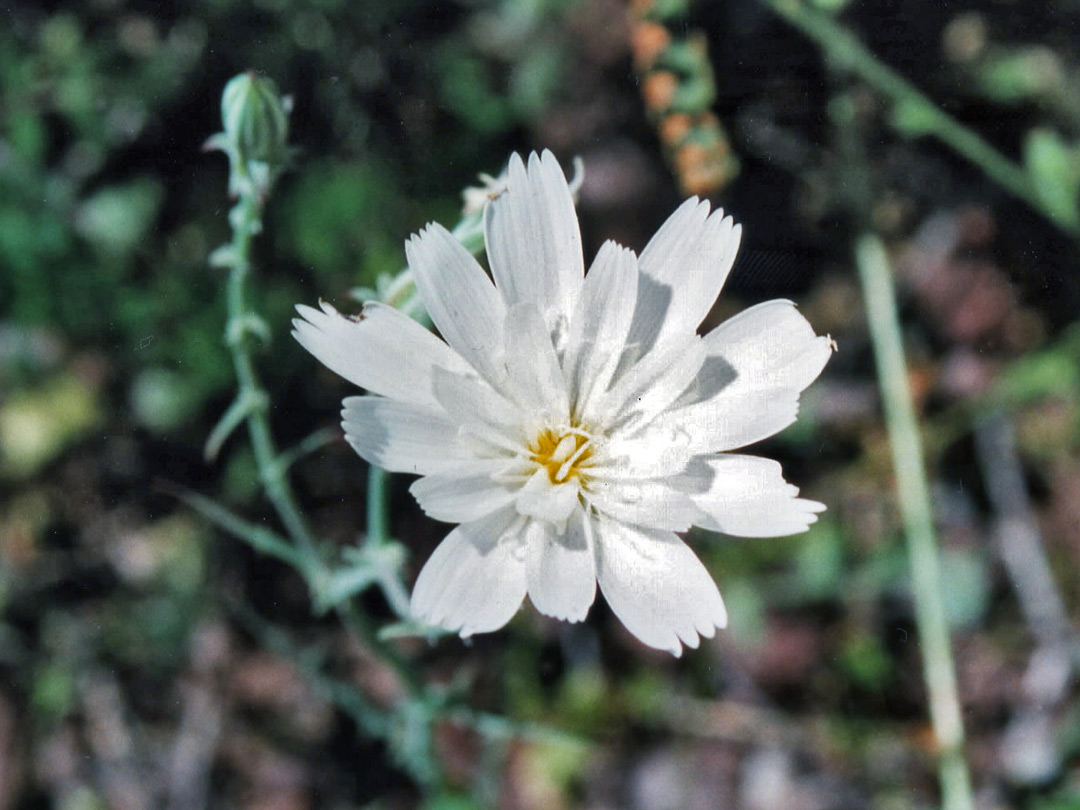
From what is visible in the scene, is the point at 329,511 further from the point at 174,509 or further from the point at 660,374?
the point at 660,374

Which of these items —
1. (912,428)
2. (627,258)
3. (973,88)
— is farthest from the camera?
(973,88)

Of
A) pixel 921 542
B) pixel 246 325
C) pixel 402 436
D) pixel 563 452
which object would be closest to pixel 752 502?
pixel 563 452

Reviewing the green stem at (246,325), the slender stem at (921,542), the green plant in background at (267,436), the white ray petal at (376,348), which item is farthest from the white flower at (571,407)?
the slender stem at (921,542)

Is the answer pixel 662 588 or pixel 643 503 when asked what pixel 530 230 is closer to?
pixel 643 503

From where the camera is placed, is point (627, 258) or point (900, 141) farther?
point (900, 141)

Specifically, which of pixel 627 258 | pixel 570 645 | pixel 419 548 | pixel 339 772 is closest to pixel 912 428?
pixel 570 645

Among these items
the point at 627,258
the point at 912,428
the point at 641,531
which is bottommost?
the point at 641,531

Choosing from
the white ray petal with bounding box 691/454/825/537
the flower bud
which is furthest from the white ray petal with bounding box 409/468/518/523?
the flower bud
